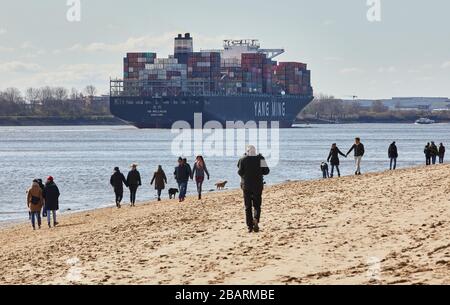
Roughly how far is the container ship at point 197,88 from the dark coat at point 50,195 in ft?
453

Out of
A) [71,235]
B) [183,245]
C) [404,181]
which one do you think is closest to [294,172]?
[404,181]

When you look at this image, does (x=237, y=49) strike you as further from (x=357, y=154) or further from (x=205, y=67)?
(x=357, y=154)

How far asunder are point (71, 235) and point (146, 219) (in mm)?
1684

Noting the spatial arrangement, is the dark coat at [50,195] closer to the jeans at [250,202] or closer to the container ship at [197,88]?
the jeans at [250,202]

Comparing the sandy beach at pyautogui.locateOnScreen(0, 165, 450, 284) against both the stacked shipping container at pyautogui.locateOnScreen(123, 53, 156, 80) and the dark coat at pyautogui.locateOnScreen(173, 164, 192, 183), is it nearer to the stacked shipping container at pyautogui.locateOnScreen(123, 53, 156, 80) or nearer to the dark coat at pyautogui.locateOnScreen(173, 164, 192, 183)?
the dark coat at pyautogui.locateOnScreen(173, 164, 192, 183)

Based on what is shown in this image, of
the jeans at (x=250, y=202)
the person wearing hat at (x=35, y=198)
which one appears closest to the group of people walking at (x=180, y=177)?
the person wearing hat at (x=35, y=198)

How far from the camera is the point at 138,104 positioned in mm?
163625

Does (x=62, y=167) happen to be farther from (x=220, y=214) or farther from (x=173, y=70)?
(x=173, y=70)

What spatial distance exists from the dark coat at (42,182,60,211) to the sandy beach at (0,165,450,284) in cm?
108

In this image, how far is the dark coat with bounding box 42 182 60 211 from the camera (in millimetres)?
23359

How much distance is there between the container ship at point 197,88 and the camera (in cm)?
16338

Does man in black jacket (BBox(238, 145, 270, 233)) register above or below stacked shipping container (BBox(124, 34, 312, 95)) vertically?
below

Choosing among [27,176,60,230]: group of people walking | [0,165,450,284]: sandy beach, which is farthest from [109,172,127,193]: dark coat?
[0,165,450,284]: sandy beach

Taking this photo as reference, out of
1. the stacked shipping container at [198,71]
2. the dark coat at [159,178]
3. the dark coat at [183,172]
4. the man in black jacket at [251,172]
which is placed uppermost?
the stacked shipping container at [198,71]
